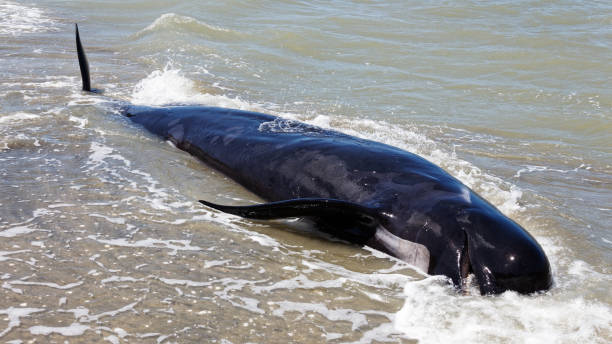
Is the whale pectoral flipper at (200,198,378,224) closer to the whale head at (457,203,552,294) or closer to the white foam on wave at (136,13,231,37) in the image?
the whale head at (457,203,552,294)

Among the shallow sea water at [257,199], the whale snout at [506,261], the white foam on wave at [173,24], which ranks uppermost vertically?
the white foam on wave at [173,24]

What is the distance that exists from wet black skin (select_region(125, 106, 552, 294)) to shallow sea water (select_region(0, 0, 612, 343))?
0.14 metres

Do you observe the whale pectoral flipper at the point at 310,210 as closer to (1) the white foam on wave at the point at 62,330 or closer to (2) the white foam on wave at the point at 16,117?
(1) the white foam on wave at the point at 62,330

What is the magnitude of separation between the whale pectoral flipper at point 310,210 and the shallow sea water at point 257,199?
197 mm

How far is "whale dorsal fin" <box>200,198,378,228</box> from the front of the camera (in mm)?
4121

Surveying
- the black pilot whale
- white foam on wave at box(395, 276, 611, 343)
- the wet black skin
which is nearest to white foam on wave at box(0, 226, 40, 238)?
the black pilot whale

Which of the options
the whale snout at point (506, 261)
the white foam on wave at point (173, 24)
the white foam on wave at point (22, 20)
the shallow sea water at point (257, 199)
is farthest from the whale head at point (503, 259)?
the white foam on wave at point (173, 24)

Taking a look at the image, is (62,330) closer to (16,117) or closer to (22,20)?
(16,117)

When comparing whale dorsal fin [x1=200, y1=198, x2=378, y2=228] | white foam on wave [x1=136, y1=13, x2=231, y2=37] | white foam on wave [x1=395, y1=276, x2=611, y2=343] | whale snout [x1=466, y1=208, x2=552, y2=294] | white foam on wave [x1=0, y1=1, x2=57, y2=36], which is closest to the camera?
white foam on wave [x1=395, y1=276, x2=611, y2=343]

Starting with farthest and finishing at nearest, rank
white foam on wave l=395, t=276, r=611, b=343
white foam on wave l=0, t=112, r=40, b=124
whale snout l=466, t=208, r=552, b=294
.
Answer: white foam on wave l=0, t=112, r=40, b=124
whale snout l=466, t=208, r=552, b=294
white foam on wave l=395, t=276, r=611, b=343

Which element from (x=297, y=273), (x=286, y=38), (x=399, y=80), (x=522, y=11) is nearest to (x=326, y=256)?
(x=297, y=273)

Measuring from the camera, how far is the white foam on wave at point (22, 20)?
13656 millimetres

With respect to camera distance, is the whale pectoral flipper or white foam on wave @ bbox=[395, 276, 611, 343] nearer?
white foam on wave @ bbox=[395, 276, 611, 343]

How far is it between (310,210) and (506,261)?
1216 mm
